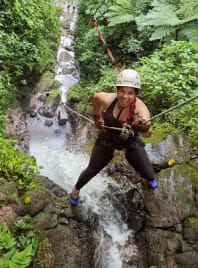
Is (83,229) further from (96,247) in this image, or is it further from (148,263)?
(148,263)

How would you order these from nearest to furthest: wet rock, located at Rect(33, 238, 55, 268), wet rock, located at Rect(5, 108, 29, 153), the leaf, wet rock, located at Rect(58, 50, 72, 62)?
the leaf < wet rock, located at Rect(33, 238, 55, 268) < wet rock, located at Rect(5, 108, 29, 153) < wet rock, located at Rect(58, 50, 72, 62)

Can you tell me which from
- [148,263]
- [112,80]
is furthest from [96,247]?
[112,80]

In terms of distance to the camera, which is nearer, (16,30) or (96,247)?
(96,247)

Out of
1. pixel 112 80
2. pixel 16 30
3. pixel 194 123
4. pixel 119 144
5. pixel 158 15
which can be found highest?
pixel 158 15

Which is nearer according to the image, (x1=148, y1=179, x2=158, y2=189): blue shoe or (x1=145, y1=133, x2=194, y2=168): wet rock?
(x1=148, y1=179, x2=158, y2=189): blue shoe

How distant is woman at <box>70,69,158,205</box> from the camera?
229 cm

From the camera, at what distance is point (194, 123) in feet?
13.3

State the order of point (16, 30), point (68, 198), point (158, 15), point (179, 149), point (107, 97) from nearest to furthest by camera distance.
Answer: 1. point (107, 97)
2. point (68, 198)
3. point (179, 149)
4. point (16, 30)
5. point (158, 15)

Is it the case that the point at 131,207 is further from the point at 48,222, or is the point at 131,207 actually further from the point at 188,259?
the point at 48,222

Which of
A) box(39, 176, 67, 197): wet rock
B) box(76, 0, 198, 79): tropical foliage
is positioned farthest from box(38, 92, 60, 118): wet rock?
box(39, 176, 67, 197): wet rock

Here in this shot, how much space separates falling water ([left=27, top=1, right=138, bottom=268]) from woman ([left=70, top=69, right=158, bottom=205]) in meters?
0.86

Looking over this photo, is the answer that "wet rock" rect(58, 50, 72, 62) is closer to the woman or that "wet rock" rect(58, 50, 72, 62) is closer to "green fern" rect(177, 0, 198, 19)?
"green fern" rect(177, 0, 198, 19)

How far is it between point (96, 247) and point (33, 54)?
5.94 metres

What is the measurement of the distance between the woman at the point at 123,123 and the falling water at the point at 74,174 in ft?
2.81
